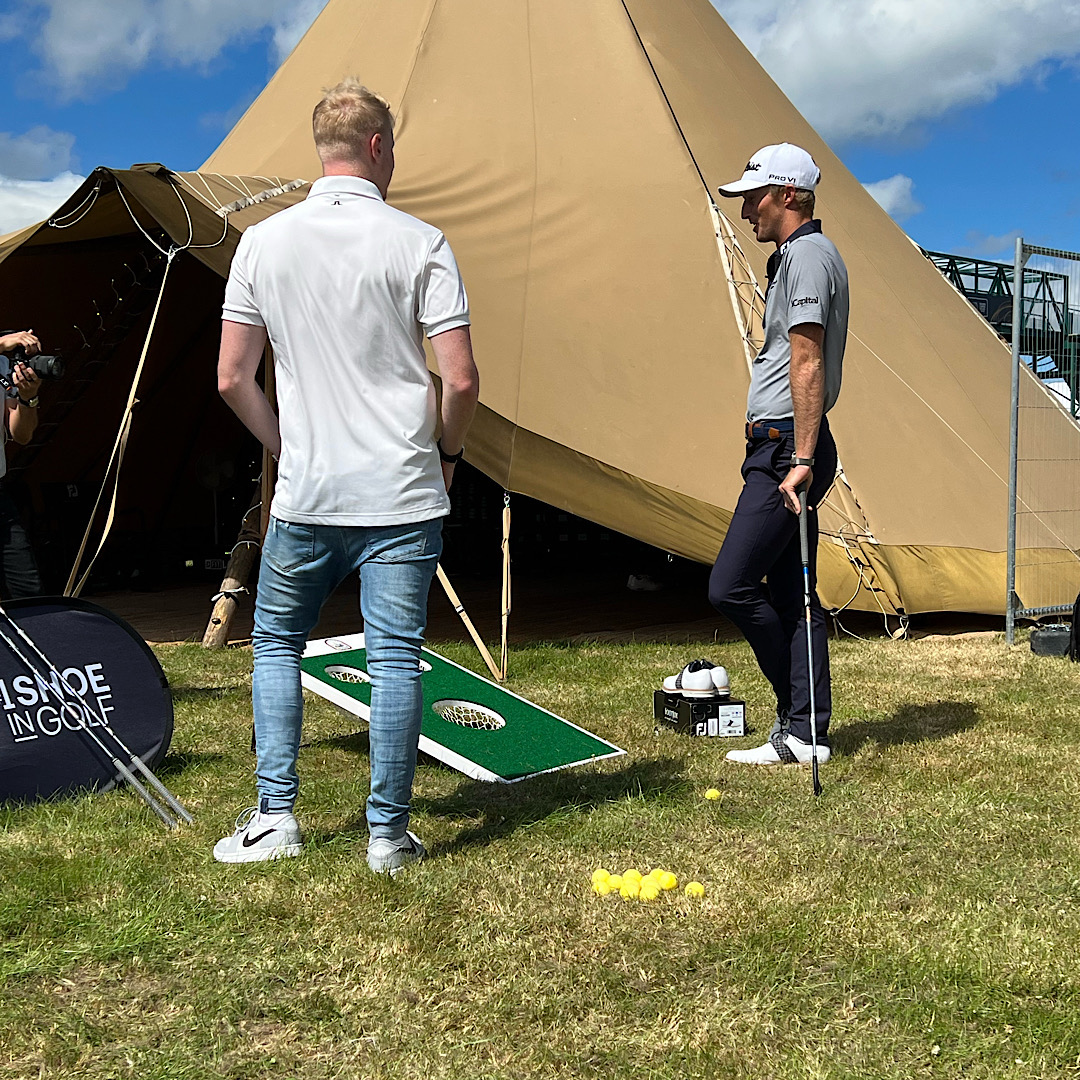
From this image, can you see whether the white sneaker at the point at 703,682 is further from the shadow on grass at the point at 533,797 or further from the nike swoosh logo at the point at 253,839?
the nike swoosh logo at the point at 253,839

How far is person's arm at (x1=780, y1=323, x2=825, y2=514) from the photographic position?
3.23 m

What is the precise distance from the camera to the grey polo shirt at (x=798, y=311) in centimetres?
323

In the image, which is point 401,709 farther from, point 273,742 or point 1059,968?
point 1059,968

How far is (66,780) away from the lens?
312 cm

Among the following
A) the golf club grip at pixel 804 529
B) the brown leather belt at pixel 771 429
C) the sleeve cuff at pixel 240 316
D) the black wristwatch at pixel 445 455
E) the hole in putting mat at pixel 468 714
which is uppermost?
the sleeve cuff at pixel 240 316

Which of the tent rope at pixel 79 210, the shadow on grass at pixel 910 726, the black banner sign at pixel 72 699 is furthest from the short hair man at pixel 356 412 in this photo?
the tent rope at pixel 79 210

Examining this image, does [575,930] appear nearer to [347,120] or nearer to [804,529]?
[804,529]

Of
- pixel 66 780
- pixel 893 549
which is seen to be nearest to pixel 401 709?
pixel 66 780

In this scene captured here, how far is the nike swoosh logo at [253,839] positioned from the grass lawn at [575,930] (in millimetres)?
82

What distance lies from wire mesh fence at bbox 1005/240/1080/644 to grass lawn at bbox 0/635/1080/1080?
2579 mm

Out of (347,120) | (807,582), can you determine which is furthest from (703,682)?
(347,120)

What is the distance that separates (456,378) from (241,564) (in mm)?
3672

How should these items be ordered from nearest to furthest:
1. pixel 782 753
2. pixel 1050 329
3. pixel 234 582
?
pixel 782 753
pixel 234 582
pixel 1050 329

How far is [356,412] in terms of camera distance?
8.09 feet
